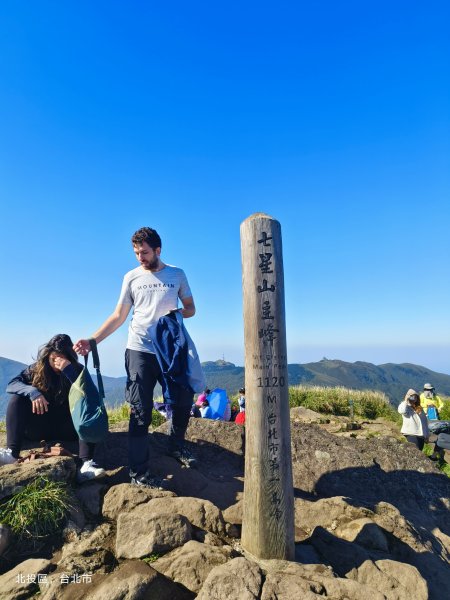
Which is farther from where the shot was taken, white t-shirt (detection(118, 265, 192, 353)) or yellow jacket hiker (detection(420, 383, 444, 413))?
yellow jacket hiker (detection(420, 383, 444, 413))

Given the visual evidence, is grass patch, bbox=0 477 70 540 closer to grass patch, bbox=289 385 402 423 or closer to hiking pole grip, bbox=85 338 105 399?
hiking pole grip, bbox=85 338 105 399

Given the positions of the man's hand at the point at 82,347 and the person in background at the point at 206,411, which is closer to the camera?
the man's hand at the point at 82,347

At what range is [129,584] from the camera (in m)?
2.73

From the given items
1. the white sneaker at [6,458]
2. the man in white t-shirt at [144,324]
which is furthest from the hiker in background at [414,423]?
the white sneaker at [6,458]

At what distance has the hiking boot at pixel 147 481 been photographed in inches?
162

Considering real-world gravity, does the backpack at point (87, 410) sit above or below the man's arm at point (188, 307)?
below

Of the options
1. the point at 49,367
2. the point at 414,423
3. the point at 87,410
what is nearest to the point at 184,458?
the point at 87,410

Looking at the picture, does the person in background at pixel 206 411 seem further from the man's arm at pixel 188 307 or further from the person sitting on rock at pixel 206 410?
the man's arm at pixel 188 307

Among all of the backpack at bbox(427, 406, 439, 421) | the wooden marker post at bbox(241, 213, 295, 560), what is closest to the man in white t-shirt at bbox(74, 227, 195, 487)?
the wooden marker post at bbox(241, 213, 295, 560)

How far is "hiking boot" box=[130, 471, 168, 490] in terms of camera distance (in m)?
4.12

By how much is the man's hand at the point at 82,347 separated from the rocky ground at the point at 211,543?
43.5 inches

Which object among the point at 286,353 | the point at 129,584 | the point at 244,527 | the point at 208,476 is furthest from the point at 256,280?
the point at 208,476

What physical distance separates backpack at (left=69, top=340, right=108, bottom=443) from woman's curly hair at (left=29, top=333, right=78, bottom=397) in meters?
0.42

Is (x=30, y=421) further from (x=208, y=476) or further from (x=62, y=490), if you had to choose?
(x=208, y=476)
